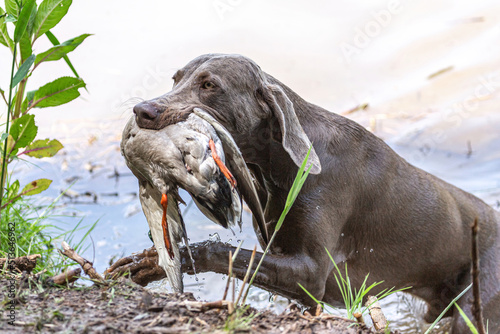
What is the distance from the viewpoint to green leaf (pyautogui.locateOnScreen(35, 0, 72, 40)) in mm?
3029

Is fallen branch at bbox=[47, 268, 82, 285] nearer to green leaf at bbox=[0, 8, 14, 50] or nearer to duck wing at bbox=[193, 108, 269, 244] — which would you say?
duck wing at bbox=[193, 108, 269, 244]

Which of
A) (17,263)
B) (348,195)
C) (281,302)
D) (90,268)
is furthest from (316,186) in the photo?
(281,302)

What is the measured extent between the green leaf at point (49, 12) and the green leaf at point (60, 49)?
0.38 ft

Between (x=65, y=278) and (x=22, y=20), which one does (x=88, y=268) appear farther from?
(x=22, y=20)

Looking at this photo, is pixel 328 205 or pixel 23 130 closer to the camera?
pixel 23 130

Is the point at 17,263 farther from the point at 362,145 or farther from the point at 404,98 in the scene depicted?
the point at 404,98

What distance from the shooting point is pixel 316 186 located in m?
3.32

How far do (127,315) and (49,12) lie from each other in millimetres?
1593

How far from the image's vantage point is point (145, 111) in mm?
2582

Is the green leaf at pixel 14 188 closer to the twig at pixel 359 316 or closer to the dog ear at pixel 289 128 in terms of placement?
the dog ear at pixel 289 128

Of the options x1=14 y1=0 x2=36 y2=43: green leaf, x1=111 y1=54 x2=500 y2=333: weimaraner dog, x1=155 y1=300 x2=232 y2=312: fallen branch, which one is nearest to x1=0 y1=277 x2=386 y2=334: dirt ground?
x1=155 y1=300 x2=232 y2=312: fallen branch

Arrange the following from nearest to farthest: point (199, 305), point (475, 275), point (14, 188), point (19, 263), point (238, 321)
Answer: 1. point (475, 275)
2. point (238, 321)
3. point (199, 305)
4. point (19, 263)
5. point (14, 188)

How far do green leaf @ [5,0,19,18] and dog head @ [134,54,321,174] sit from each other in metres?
0.80

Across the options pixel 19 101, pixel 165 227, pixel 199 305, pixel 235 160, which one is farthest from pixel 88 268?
pixel 19 101
